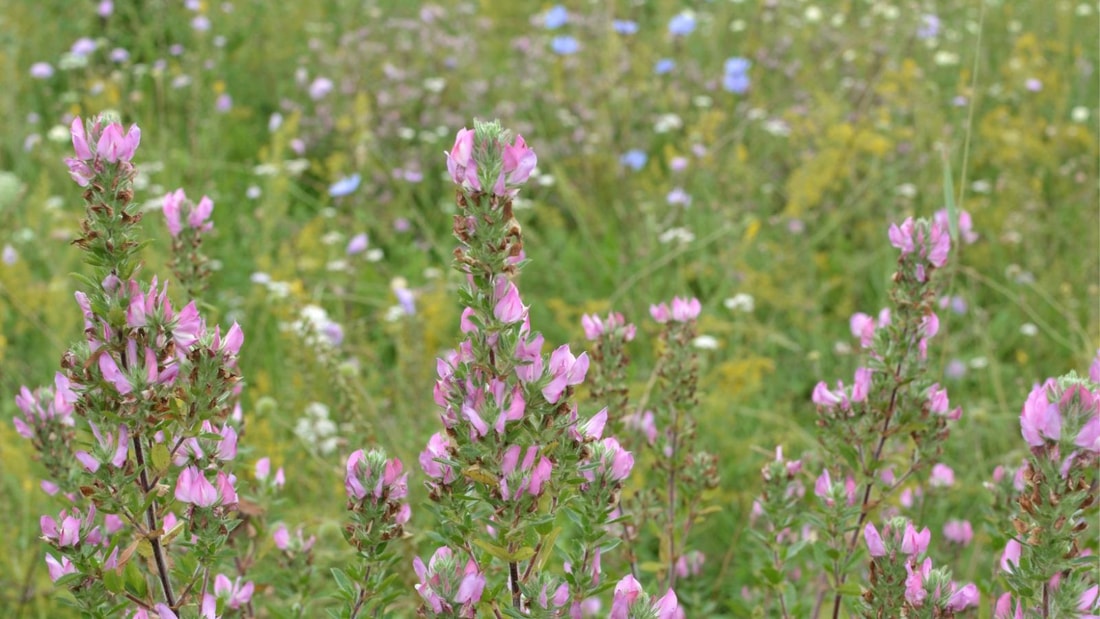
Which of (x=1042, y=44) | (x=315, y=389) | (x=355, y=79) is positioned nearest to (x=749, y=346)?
(x=315, y=389)

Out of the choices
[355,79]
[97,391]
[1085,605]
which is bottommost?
[355,79]

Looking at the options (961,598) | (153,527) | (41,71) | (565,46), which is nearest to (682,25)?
(565,46)

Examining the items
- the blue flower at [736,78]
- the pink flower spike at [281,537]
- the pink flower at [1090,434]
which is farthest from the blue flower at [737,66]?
the pink flower at [1090,434]

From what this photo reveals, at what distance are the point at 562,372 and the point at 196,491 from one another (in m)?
0.45

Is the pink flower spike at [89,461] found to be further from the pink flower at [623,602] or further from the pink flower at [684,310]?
the pink flower at [684,310]

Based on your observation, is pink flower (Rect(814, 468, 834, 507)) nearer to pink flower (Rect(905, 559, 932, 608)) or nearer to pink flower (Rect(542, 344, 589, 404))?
pink flower (Rect(905, 559, 932, 608))

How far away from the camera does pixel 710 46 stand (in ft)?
19.3

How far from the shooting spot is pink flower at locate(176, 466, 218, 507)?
1.22m

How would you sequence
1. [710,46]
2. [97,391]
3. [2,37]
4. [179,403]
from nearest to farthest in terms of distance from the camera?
[97,391] < [179,403] < [2,37] < [710,46]

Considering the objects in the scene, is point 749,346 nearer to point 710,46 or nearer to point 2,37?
point 710,46

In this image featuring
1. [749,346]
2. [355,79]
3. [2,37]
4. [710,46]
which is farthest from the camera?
[710,46]

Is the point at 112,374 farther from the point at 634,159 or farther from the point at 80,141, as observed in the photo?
the point at 634,159

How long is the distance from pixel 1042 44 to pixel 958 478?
384 centimetres

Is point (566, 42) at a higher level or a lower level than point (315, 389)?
lower
